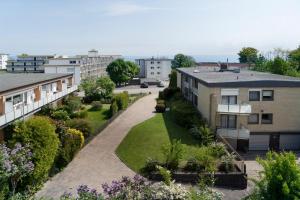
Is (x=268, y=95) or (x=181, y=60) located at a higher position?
(x=181, y=60)

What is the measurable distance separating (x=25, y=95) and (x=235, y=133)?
2251 cm

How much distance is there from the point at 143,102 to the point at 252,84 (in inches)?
1198

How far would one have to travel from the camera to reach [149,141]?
115ft

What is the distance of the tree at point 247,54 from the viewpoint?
138875 millimetres

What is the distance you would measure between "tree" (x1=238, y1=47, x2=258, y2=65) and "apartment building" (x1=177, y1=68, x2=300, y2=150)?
344 ft

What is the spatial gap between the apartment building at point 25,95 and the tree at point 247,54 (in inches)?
3912

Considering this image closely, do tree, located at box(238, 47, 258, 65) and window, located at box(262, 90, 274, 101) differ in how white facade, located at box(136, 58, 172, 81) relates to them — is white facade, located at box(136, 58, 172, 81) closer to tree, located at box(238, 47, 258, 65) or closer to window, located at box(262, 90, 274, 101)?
tree, located at box(238, 47, 258, 65)

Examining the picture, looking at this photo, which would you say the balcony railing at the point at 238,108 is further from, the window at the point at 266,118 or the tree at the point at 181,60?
the tree at the point at 181,60

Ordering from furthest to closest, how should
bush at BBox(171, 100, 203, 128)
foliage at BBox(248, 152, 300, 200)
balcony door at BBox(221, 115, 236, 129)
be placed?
bush at BBox(171, 100, 203, 128) → balcony door at BBox(221, 115, 236, 129) → foliage at BBox(248, 152, 300, 200)

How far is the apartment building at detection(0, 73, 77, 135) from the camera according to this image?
33.2m

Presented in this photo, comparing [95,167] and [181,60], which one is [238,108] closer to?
[95,167]

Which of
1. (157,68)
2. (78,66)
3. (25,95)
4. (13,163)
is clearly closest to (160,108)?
(25,95)

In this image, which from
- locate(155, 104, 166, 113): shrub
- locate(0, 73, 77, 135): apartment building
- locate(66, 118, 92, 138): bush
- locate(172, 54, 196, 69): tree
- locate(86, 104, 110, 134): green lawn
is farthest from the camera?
locate(172, 54, 196, 69): tree

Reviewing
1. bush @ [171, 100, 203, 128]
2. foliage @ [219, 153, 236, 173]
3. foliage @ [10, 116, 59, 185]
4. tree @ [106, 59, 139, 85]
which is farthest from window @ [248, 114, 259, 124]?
tree @ [106, 59, 139, 85]
